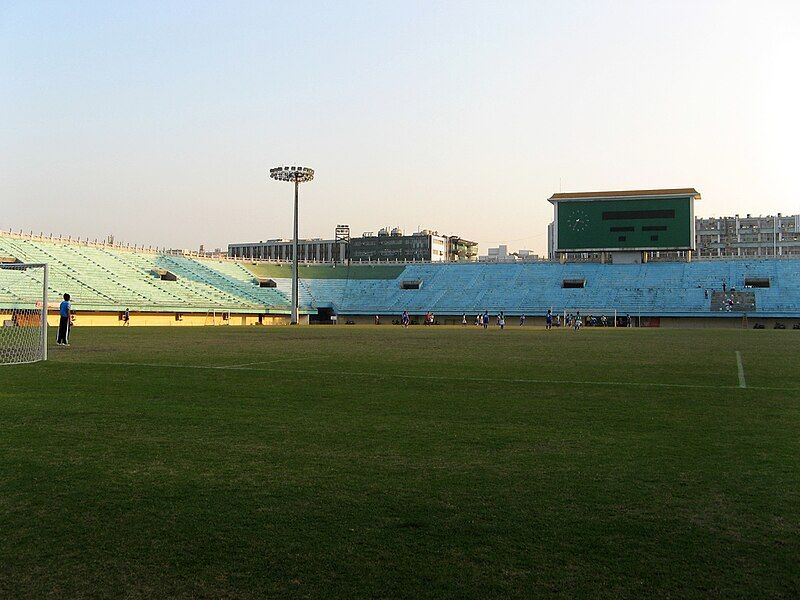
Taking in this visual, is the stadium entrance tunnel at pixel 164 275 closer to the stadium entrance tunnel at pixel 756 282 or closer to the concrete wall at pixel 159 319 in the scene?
the concrete wall at pixel 159 319

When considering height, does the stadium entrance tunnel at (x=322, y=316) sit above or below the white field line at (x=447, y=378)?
above

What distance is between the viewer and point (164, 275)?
3221 inches

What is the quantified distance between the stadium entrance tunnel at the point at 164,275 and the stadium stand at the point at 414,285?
141 millimetres

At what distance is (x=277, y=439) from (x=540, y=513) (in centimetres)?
388

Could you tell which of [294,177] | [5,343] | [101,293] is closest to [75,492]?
[5,343]

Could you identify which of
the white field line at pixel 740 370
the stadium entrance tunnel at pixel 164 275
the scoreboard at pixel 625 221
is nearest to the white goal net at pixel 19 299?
the stadium entrance tunnel at pixel 164 275

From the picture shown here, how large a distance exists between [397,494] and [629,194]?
81650 millimetres

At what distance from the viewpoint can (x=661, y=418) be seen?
34.1ft

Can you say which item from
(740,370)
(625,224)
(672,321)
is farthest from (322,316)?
(740,370)

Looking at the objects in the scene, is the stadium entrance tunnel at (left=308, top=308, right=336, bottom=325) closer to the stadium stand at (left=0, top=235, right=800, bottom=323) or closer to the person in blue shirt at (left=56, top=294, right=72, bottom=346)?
the stadium stand at (left=0, top=235, right=800, bottom=323)

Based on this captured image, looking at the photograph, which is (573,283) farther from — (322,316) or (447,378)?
(447,378)

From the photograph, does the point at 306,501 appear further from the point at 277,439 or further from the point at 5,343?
the point at 5,343

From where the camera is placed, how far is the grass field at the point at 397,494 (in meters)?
4.37

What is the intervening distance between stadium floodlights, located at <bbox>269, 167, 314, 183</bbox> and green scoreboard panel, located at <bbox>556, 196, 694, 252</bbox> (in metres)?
27.9
